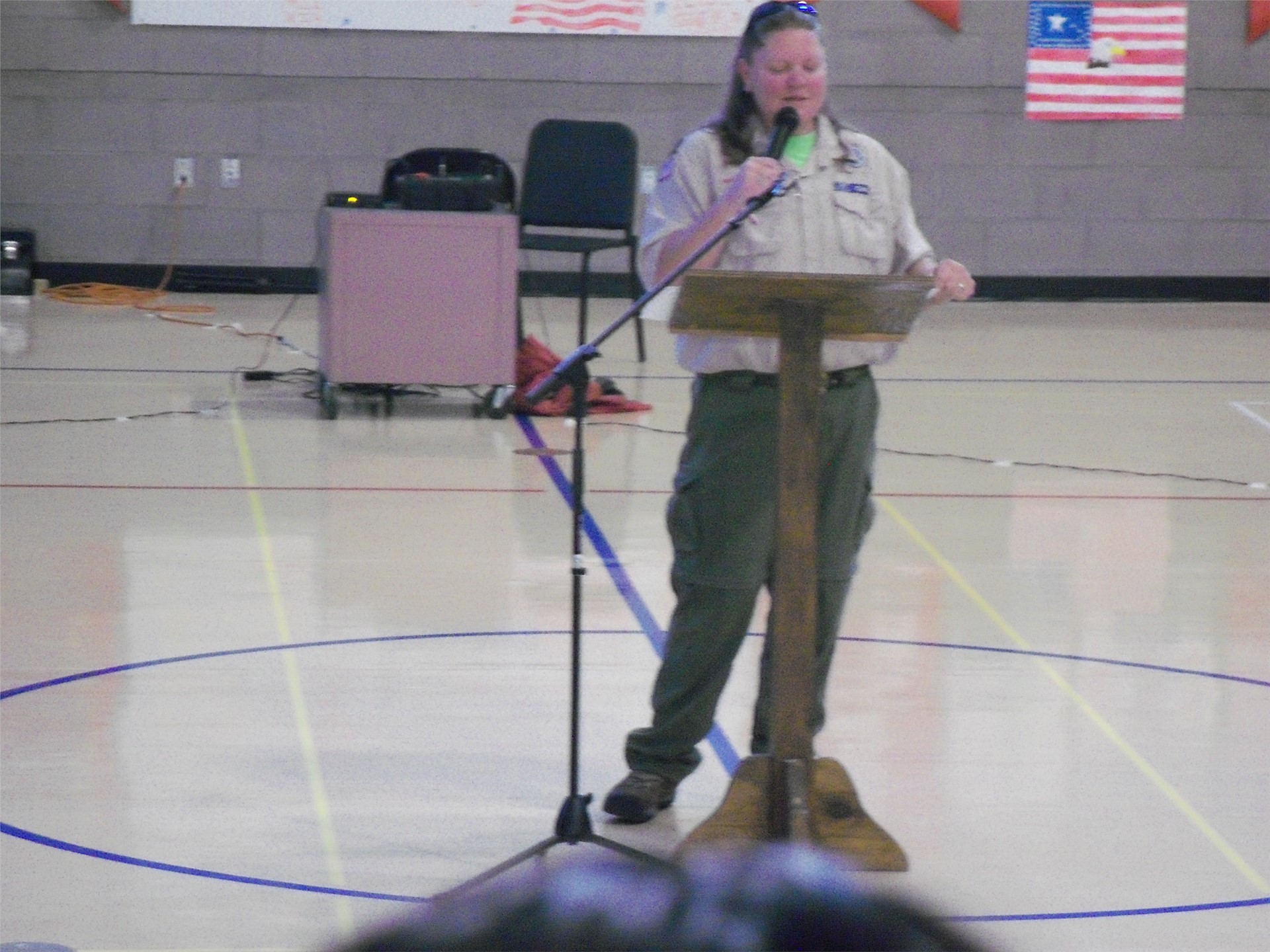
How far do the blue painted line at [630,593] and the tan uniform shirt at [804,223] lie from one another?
0.62 m

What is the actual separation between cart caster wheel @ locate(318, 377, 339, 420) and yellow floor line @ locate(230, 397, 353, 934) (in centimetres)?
134

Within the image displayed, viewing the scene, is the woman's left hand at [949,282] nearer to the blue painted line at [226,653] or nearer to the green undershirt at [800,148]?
the green undershirt at [800,148]

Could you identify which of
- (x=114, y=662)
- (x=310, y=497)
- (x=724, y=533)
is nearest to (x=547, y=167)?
(x=310, y=497)

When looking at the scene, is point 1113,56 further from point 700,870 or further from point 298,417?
point 700,870

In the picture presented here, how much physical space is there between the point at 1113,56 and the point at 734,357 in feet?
38.9

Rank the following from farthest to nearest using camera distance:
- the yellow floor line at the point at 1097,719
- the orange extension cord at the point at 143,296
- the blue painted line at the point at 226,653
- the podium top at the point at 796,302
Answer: the orange extension cord at the point at 143,296 → the blue painted line at the point at 226,653 → the yellow floor line at the point at 1097,719 → the podium top at the point at 796,302

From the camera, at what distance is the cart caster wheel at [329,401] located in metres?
8.51

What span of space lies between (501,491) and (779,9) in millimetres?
3941

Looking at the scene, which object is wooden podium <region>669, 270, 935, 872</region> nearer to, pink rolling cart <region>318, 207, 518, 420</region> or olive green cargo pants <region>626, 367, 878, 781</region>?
olive green cargo pants <region>626, 367, 878, 781</region>

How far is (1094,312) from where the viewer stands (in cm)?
1398

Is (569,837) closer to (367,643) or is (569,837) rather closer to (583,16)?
(367,643)

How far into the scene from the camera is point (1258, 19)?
14.2 meters

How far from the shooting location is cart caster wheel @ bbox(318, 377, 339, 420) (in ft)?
27.9

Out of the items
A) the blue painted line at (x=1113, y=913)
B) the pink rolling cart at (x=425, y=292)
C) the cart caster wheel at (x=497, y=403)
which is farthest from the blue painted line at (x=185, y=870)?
the cart caster wheel at (x=497, y=403)
